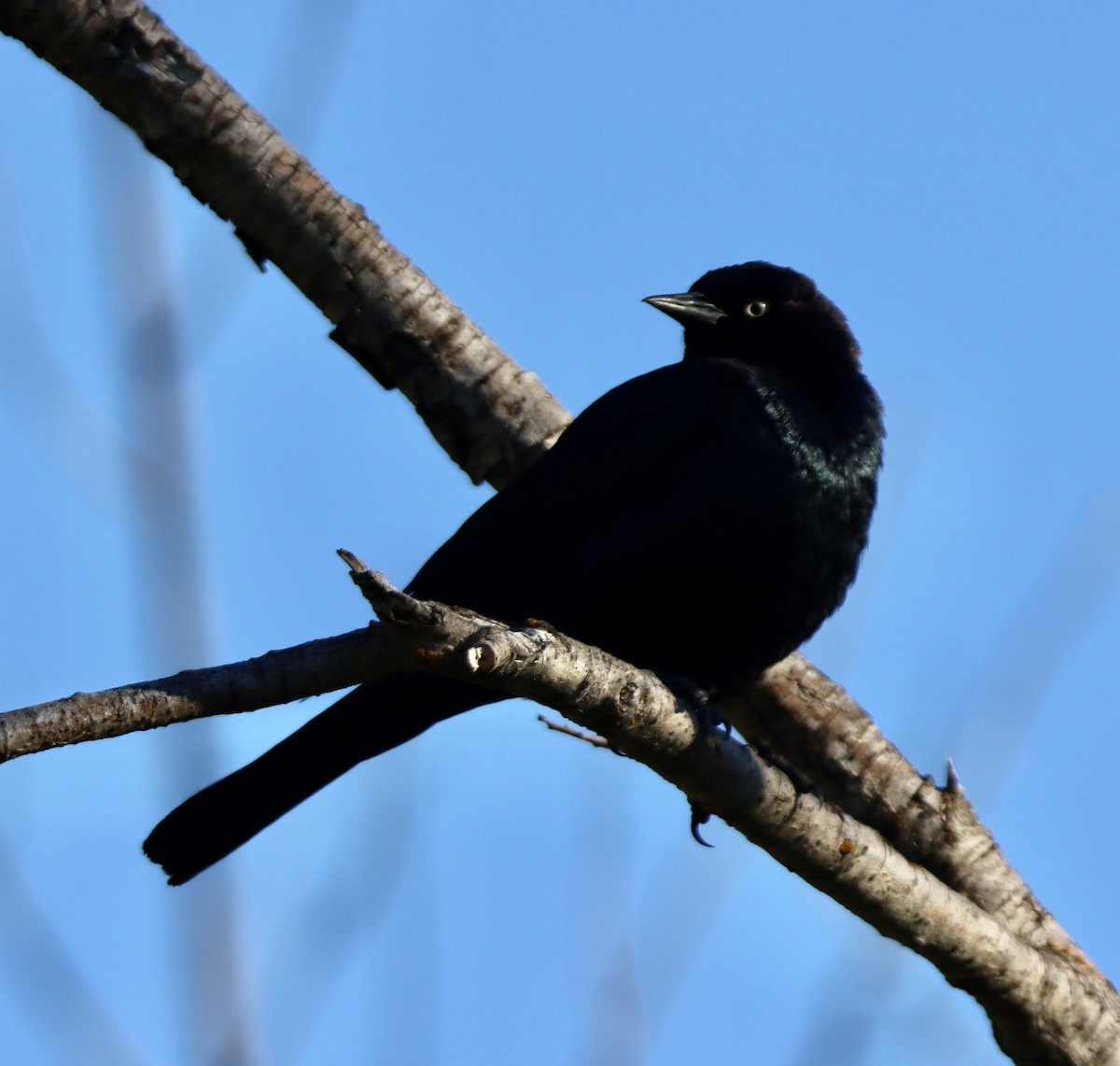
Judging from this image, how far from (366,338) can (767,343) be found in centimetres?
136

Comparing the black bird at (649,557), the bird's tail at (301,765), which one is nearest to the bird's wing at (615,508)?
the black bird at (649,557)

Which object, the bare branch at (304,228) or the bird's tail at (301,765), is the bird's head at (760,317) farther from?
the bird's tail at (301,765)

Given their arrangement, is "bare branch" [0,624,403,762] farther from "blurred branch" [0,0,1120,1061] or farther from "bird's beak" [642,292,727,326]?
"bird's beak" [642,292,727,326]

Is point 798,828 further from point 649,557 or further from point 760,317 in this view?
point 760,317

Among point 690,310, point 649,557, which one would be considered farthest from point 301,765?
point 690,310

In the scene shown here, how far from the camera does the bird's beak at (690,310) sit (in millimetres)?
5562

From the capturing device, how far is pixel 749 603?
434cm

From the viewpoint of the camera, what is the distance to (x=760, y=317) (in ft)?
18.1

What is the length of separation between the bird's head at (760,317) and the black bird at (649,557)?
21.8 inches

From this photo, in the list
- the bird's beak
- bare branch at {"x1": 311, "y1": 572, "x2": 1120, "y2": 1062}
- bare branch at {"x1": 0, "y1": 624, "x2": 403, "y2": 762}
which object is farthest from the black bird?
bare branch at {"x1": 0, "y1": 624, "x2": 403, "y2": 762}

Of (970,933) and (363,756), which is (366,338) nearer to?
(363,756)

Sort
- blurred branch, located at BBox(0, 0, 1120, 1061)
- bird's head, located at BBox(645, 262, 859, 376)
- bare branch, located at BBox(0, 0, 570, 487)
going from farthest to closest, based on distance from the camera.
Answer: bird's head, located at BBox(645, 262, 859, 376) → bare branch, located at BBox(0, 0, 570, 487) → blurred branch, located at BBox(0, 0, 1120, 1061)

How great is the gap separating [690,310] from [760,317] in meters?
0.24

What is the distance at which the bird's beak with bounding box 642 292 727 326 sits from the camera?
18.2 feet
